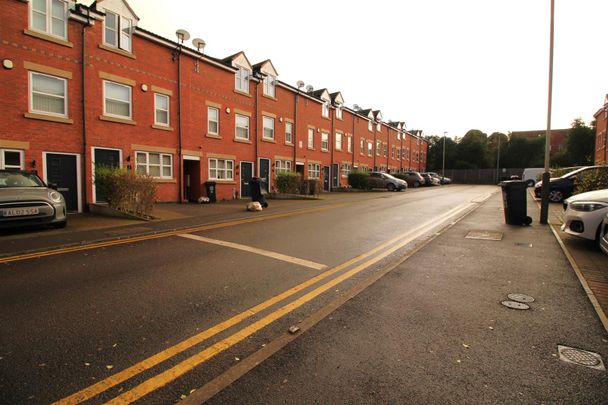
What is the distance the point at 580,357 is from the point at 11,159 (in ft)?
53.5

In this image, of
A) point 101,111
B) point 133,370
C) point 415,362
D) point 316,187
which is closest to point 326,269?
point 415,362

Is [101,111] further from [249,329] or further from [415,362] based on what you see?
[415,362]

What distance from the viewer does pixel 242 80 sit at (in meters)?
22.4

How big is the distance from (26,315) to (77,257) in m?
2.82

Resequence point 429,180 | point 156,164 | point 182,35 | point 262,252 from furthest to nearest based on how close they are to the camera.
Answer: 1. point 429,180
2. point 182,35
3. point 156,164
4. point 262,252

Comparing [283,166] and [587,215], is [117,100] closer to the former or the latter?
[283,166]

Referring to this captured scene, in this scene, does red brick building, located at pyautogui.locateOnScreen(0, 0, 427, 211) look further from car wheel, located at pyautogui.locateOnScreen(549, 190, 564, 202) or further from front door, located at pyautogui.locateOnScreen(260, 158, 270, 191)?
A: car wheel, located at pyautogui.locateOnScreen(549, 190, 564, 202)

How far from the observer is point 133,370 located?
272cm

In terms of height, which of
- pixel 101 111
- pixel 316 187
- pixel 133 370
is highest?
pixel 101 111

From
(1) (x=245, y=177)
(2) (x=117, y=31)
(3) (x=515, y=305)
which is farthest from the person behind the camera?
(1) (x=245, y=177)

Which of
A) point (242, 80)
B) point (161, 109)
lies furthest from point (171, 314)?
point (242, 80)

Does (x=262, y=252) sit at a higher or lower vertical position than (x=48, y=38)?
lower

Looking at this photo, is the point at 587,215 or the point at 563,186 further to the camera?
the point at 563,186

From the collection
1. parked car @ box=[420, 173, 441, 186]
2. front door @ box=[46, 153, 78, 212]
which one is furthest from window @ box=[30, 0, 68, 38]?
parked car @ box=[420, 173, 441, 186]
